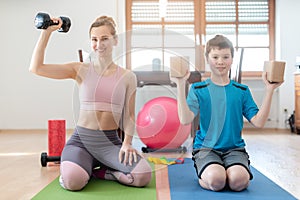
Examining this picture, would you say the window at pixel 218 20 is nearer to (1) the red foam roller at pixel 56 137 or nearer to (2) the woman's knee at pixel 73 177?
(1) the red foam roller at pixel 56 137

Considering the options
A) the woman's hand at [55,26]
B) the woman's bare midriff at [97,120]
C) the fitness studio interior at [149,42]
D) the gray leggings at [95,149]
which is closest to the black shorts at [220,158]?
the gray leggings at [95,149]

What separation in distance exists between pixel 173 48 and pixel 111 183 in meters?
3.27

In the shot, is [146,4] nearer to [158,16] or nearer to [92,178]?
[158,16]

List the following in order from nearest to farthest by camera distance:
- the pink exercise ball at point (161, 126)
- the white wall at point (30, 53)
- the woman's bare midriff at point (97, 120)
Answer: the woman's bare midriff at point (97, 120), the pink exercise ball at point (161, 126), the white wall at point (30, 53)

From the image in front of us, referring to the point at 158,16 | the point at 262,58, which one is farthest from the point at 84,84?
the point at 262,58

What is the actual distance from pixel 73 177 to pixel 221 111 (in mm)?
791

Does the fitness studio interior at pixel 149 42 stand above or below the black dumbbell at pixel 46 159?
above

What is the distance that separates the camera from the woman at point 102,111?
6.01ft

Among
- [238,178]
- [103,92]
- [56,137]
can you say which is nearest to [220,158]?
[238,178]

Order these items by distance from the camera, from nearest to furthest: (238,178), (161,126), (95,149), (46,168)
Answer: (238,178) → (95,149) → (46,168) → (161,126)

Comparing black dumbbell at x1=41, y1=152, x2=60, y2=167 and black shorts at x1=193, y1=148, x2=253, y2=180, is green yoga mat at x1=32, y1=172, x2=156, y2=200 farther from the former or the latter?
black dumbbell at x1=41, y1=152, x2=60, y2=167

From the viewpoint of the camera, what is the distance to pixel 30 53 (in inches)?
209

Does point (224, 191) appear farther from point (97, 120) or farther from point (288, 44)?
point (288, 44)

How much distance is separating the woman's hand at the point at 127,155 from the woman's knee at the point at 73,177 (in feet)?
0.64
